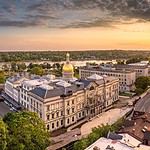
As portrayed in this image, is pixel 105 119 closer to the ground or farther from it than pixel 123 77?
closer to the ground

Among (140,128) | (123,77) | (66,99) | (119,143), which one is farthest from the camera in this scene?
(123,77)

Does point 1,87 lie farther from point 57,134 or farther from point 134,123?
point 134,123

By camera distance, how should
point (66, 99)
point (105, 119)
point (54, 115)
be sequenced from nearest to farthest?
point (54, 115)
point (66, 99)
point (105, 119)

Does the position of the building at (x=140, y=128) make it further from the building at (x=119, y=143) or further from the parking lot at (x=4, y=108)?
the parking lot at (x=4, y=108)

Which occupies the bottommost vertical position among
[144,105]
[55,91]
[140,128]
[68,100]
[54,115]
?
[54,115]

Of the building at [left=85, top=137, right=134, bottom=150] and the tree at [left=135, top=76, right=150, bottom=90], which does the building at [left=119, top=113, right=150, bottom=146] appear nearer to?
the building at [left=85, top=137, right=134, bottom=150]

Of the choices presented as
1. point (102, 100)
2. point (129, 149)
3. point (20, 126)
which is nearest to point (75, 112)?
point (102, 100)

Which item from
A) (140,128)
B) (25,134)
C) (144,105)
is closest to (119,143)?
(140,128)

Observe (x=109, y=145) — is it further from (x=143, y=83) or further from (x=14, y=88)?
(x=143, y=83)
